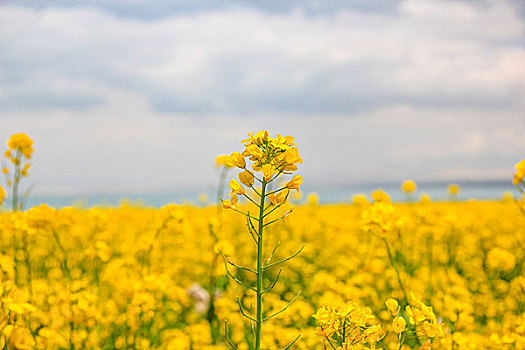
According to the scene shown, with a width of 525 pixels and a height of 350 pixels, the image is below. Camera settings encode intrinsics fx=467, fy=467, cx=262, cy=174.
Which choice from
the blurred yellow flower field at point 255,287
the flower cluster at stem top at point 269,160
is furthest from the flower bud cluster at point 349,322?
the flower cluster at stem top at point 269,160

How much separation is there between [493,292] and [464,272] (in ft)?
2.63

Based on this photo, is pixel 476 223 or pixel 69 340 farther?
pixel 476 223

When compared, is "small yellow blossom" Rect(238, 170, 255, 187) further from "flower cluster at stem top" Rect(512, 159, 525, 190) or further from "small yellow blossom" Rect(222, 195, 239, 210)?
"flower cluster at stem top" Rect(512, 159, 525, 190)

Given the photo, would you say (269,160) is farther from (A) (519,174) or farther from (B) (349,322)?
(A) (519,174)

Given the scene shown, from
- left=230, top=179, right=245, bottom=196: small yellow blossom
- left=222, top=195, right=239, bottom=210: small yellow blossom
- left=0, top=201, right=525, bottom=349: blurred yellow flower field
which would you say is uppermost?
left=230, top=179, right=245, bottom=196: small yellow blossom

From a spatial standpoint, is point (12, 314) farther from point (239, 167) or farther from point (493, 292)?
point (493, 292)

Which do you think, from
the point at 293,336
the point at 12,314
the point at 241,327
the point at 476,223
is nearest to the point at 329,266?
the point at 241,327

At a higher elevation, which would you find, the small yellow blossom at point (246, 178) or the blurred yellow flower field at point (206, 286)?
the small yellow blossom at point (246, 178)

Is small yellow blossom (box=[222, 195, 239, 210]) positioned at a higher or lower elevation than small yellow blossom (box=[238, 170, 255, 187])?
lower

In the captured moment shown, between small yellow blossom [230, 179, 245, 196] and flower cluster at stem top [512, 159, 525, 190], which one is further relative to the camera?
flower cluster at stem top [512, 159, 525, 190]

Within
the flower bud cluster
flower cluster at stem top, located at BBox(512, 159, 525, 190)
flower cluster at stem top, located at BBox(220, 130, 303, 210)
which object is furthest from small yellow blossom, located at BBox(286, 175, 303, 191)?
flower cluster at stem top, located at BBox(512, 159, 525, 190)

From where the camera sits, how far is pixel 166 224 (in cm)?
366

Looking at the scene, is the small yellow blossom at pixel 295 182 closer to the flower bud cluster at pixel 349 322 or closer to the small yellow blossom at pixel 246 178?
the small yellow blossom at pixel 246 178

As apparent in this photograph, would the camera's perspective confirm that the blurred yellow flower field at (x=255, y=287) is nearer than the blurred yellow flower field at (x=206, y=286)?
Yes
